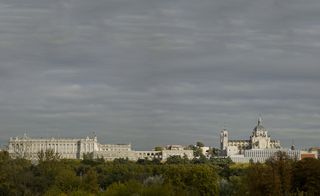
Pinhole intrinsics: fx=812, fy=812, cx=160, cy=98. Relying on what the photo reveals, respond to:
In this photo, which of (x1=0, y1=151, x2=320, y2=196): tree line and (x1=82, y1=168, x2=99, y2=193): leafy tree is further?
(x1=82, y1=168, x2=99, y2=193): leafy tree

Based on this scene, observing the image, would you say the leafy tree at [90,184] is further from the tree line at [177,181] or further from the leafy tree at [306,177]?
the leafy tree at [306,177]

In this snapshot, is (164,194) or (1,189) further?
(1,189)

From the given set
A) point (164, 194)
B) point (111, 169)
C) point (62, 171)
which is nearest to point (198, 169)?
point (62, 171)

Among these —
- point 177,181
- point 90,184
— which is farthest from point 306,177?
point 90,184

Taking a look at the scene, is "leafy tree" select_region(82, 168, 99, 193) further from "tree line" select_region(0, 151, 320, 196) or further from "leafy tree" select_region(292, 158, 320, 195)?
"leafy tree" select_region(292, 158, 320, 195)

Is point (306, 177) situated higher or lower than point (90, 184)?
higher

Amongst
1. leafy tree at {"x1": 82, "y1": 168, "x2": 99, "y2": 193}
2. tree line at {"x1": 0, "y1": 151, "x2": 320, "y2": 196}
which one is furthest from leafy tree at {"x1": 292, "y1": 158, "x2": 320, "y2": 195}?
leafy tree at {"x1": 82, "y1": 168, "x2": 99, "y2": 193}

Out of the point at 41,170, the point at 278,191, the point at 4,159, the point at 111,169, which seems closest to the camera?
the point at 278,191

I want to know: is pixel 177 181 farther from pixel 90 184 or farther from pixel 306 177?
pixel 306 177

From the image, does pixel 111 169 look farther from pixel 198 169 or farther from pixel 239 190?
pixel 239 190

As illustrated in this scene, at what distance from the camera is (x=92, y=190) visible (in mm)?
57500

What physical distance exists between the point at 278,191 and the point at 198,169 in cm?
1820

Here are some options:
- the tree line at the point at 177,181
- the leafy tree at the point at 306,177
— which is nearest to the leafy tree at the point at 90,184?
the tree line at the point at 177,181

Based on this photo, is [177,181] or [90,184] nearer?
[90,184]
